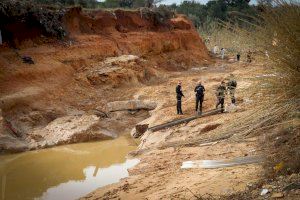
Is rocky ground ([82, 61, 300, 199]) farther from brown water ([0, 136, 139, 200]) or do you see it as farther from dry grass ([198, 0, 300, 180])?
brown water ([0, 136, 139, 200])

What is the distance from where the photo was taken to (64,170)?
11.4 meters

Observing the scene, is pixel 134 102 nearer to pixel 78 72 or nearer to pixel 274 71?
pixel 78 72

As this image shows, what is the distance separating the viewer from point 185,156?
30.2 feet

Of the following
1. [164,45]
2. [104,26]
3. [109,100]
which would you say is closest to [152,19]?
[164,45]

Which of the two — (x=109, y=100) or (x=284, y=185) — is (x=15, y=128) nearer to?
(x=109, y=100)

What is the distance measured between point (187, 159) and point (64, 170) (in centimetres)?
417

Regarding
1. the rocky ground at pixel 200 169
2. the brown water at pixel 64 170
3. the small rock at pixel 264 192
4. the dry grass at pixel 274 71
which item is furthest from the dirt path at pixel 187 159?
the brown water at pixel 64 170

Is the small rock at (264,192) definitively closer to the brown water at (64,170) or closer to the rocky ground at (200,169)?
the rocky ground at (200,169)

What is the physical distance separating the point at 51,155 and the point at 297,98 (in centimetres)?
934

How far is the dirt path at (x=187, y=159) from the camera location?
20.1ft

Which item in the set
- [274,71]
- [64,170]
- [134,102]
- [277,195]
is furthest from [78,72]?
[277,195]

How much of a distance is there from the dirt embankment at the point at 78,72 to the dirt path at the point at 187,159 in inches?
113

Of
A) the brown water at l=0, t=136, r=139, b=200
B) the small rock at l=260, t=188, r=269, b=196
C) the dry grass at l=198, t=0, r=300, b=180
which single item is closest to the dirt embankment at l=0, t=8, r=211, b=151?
the brown water at l=0, t=136, r=139, b=200

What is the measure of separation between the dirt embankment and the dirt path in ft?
9.45
